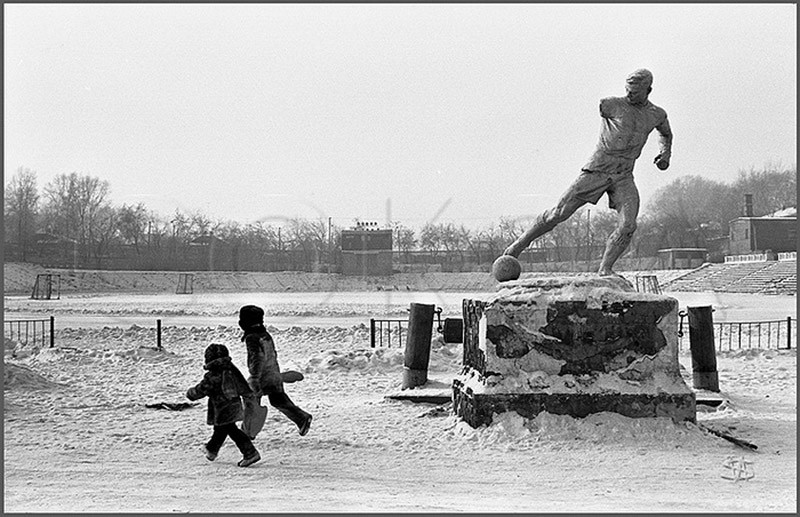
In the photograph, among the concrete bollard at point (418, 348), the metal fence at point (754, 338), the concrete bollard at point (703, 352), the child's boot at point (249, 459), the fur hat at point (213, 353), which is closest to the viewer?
the child's boot at point (249, 459)

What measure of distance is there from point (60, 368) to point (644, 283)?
127 feet

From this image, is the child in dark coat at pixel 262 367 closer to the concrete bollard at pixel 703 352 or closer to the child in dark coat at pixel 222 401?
the child in dark coat at pixel 222 401

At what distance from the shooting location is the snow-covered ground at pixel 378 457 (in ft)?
20.0

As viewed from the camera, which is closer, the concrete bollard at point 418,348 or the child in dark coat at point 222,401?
the child in dark coat at point 222,401

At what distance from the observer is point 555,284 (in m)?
8.87

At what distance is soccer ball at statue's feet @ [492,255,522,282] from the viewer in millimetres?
9805

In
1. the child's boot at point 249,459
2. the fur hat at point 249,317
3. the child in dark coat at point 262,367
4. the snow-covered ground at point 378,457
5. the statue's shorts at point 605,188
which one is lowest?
the snow-covered ground at point 378,457

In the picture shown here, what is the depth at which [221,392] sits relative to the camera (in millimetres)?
7465

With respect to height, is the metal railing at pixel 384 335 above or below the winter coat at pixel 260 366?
below

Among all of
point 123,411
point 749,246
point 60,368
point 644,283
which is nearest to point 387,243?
point 644,283

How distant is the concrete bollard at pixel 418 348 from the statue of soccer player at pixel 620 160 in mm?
2845

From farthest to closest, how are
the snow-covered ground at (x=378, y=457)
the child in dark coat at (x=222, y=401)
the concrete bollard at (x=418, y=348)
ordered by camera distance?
the concrete bollard at (x=418, y=348) → the child in dark coat at (x=222, y=401) → the snow-covered ground at (x=378, y=457)

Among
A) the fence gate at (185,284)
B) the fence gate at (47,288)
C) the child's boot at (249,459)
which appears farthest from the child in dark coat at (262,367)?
the fence gate at (185,284)

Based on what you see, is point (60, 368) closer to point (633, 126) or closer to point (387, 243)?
point (633, 126)
